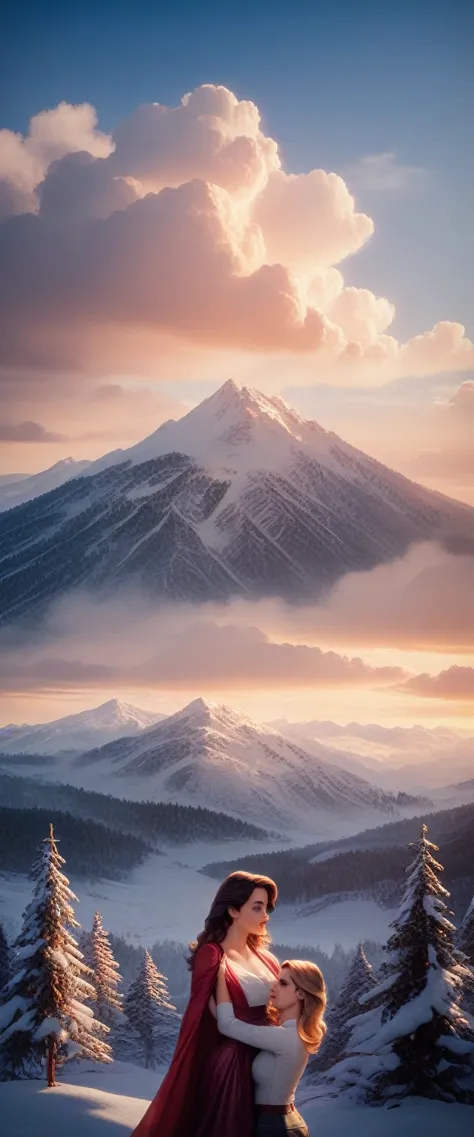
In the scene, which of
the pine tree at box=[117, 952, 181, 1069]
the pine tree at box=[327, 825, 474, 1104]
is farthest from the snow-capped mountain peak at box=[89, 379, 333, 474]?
the pine tree at box=[327, 825, 474, 1104]

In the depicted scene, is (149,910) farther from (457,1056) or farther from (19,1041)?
(457,1056)

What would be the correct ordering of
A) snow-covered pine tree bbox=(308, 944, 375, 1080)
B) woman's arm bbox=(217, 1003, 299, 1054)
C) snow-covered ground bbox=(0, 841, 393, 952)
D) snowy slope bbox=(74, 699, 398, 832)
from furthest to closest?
1. snowy slope bbox=(74, 699, 398, 832)
2. snow-covered ground bbox=(0, 841, 393, 952)
3. snow-covered pine tree bbox=(308, 944, 375, 1080)
4. woman's arm bbox=(217, 1003, 299, 1054)

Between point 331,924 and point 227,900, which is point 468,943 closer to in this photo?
point 331,924

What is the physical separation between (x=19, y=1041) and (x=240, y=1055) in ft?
19.0

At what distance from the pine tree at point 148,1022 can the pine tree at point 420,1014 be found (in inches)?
214

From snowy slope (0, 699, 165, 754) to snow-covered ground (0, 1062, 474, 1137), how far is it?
8.32 meters

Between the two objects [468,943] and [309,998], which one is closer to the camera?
[309,998]

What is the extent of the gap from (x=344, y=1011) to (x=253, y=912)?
8929mm

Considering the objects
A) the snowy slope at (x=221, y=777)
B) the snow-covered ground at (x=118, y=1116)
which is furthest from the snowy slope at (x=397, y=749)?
the snow-covered ground at (x=118, y=1116)

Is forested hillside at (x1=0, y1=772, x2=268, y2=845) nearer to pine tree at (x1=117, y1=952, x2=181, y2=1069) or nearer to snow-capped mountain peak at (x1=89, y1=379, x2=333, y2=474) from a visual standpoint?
pine tree at (x1=117, y1=952, x2=181, y2=1069)

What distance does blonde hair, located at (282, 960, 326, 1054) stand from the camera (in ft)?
15.9

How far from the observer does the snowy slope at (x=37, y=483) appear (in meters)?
16.6

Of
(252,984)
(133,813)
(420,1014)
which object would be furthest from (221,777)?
(252,984)

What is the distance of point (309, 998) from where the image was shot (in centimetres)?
489
